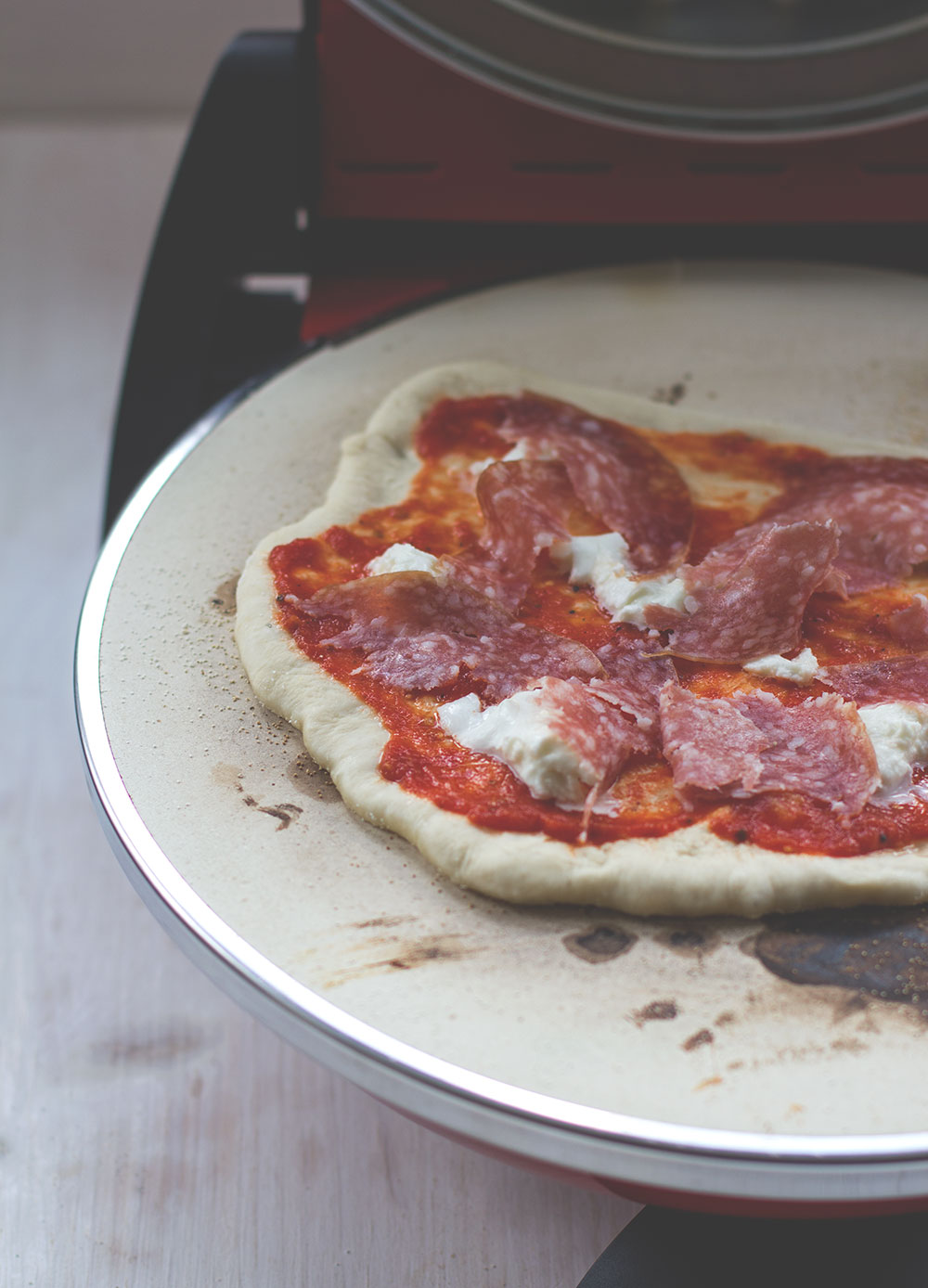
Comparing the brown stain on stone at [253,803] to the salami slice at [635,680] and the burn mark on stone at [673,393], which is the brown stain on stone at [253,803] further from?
the burn mark on stone at [673,393]

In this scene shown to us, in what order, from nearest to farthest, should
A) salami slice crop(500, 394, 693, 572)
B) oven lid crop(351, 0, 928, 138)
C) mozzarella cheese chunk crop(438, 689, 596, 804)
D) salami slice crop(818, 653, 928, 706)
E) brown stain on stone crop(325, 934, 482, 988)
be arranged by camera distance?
brown stain on stone crop(325, 934, 482, 988), mozzarella cheese chunk crop(438, 689, 596, 804), salami slice crop(818, 653, 928, 706), salami slice crop(500, 394, 693, 572), oven lid crop(351, 0, 928, 138)

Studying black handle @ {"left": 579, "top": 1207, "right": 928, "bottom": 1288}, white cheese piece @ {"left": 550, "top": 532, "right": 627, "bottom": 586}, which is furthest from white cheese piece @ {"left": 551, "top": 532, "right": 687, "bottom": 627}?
black handle @ {"left": 579, "top": 1207, "right": 928, "bottom": 1288}

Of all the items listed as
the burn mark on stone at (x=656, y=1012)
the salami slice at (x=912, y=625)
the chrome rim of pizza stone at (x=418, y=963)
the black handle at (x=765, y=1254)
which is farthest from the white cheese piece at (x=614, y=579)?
the black handle at (x=765, y=1254)

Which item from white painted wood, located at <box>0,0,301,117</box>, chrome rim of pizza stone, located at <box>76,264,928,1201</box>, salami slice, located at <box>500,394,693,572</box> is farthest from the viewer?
white painted wood, located at <box>0,0,301,117</box>

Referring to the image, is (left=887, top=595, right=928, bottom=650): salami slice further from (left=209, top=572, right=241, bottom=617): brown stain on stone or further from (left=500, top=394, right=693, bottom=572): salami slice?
(left=209, top=572, right=241, bottom=617): brown stain on stone

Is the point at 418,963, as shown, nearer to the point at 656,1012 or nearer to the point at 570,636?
the point at 656,1012

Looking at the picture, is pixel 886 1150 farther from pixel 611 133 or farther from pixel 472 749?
pixel 611 133
